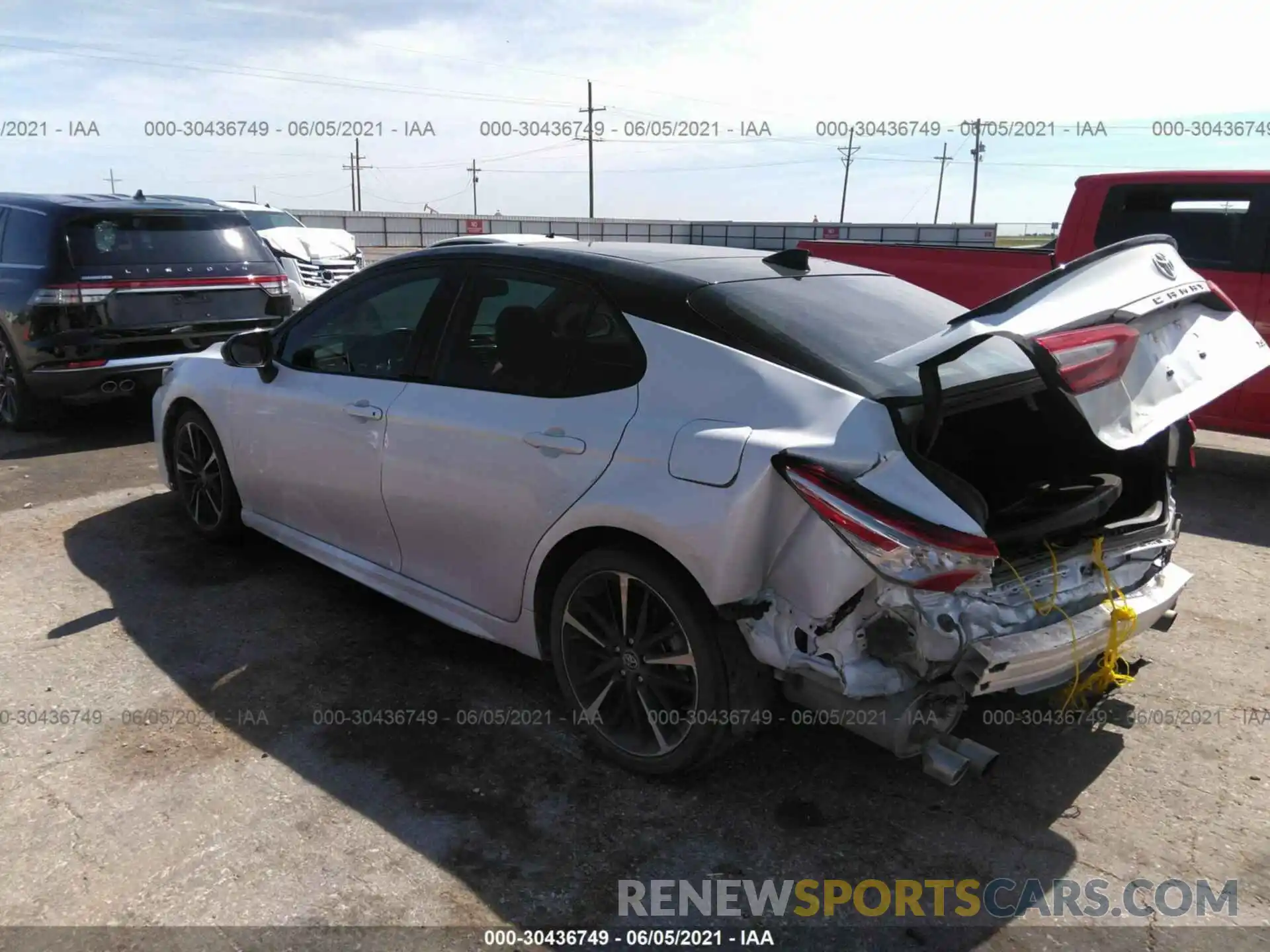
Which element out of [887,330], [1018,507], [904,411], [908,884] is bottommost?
[908,884]

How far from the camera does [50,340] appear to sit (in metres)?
7.07

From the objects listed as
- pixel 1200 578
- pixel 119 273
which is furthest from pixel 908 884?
pixel 119 273

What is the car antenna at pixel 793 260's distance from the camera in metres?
3.51

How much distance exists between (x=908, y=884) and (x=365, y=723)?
1909 millimetres

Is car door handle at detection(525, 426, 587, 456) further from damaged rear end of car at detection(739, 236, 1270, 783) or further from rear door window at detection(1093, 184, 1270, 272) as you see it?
rear door window at detection(1093, 184, 1270, 272)

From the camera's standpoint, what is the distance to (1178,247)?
6.91 metres

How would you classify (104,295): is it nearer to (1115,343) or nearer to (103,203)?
(103,203)

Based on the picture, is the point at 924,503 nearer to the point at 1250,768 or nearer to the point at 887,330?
the point at 887,330

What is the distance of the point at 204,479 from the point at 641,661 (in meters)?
3.06

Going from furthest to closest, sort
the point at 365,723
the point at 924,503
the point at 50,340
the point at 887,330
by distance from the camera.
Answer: the point at 50,340
the point at 365,723
the point at 887,330
the point at 924,503

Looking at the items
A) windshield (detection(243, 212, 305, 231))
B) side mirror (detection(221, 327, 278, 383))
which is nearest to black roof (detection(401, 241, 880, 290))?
side mirror (detection(221, 327, 278, 383))

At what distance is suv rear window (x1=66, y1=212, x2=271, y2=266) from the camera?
7184 mm

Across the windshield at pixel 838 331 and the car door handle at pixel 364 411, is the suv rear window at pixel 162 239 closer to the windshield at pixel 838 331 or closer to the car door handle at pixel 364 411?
the car door handle at pixel 364 411

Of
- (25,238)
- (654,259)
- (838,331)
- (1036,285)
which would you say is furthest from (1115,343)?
(25,238)
